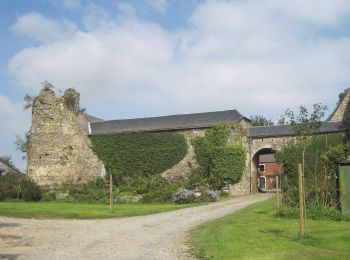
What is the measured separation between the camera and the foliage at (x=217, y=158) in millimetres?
31281

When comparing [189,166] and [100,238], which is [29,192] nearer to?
[189,166]


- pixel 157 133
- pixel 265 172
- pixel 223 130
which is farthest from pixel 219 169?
pixel 265 172

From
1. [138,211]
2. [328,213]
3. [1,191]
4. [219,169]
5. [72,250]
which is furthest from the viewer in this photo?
[219,169]

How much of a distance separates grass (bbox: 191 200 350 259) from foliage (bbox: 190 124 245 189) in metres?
16.0

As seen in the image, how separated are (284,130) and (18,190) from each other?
64.1ft

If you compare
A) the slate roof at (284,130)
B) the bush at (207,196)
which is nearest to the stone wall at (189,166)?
the slate roof at (284,130)

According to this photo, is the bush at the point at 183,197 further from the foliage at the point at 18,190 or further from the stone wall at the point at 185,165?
the foliage at the point at 18,190

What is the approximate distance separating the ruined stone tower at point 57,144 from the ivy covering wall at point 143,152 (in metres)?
1.34

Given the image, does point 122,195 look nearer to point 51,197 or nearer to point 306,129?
point 51,197

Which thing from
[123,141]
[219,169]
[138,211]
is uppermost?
[123,141]

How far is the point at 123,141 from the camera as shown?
3462cm

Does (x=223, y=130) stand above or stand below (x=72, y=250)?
above

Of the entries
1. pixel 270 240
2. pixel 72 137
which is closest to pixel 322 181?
pixel 270 240

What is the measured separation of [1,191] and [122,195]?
7.68 metres
